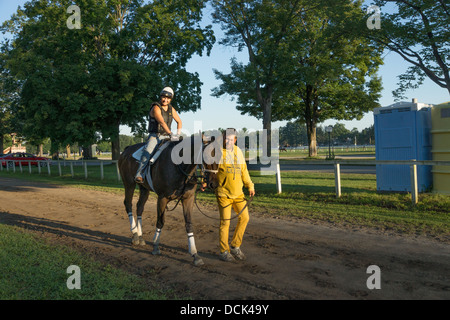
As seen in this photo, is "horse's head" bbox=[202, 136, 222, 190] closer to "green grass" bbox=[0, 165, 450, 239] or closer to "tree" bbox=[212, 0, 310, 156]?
"green grass" bbox=[0, 165, 450, 239]

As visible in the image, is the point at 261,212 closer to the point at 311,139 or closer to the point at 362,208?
the point at 362,208

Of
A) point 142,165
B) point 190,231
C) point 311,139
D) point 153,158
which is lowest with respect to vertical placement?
point 190,231

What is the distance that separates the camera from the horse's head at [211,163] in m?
5.51

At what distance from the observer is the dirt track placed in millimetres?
4598

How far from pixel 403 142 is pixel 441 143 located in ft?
3.48

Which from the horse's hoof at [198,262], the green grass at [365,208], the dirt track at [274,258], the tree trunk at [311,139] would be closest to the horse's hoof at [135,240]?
the dirt track at [274,258]

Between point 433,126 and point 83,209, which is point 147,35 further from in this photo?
point 433,126

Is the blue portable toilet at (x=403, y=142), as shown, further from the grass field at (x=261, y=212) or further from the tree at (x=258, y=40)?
the tree at (x=258, y=40)

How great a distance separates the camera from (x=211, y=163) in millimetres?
5543

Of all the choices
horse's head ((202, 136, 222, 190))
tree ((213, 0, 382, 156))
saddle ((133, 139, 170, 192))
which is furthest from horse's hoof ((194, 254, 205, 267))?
tree ((213, 0, 382, 156))

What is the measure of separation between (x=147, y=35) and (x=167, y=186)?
2343 cm

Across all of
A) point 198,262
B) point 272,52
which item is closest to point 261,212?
point 198,262

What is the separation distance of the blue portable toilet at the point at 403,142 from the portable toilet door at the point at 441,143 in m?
0.24
